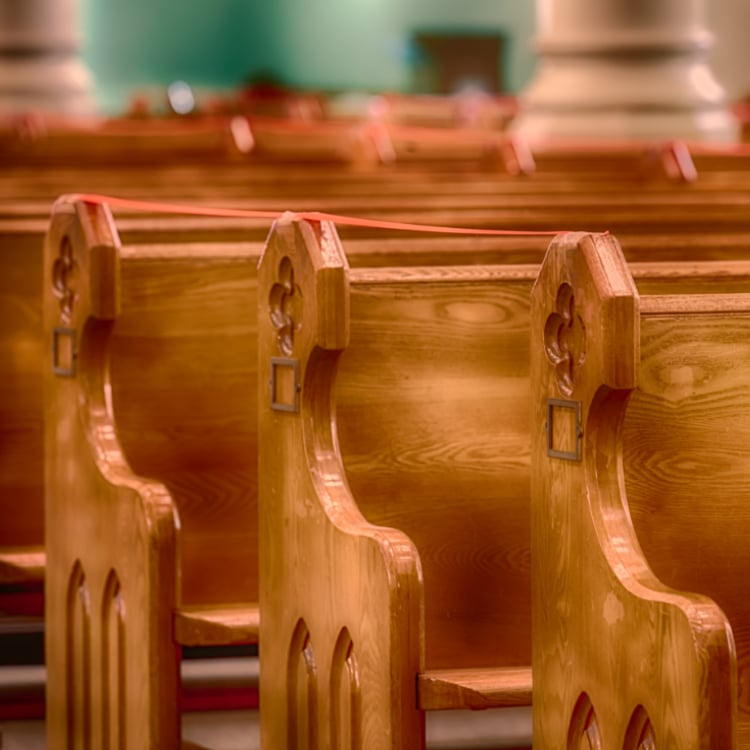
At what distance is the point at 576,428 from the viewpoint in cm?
280

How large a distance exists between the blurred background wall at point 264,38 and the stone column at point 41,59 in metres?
11.4

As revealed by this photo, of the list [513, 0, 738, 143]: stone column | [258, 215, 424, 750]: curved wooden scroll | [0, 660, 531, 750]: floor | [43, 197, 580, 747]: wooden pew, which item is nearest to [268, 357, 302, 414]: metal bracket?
[258, 215, 424, 750]: curved wooden scroll

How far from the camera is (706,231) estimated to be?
471 cm

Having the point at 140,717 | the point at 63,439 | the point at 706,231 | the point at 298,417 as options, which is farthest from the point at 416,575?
the point at 706,231

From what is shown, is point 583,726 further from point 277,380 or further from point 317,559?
point 277,380

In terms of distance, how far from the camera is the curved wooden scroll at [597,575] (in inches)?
99.7

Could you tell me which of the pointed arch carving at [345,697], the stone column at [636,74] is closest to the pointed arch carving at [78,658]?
the pointed arch carving at [345,697]

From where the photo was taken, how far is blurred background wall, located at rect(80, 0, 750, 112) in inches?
974

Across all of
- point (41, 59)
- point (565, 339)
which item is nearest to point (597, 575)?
point (565, 339)

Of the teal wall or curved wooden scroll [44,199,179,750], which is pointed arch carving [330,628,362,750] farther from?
the teal wall

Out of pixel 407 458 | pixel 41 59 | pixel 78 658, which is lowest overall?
pixel 78 658

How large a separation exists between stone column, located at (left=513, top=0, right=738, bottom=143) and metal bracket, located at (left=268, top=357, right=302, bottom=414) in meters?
6.00

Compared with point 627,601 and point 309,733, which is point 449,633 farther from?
point 627,601

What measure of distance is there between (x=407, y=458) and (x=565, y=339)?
691 millimetres
